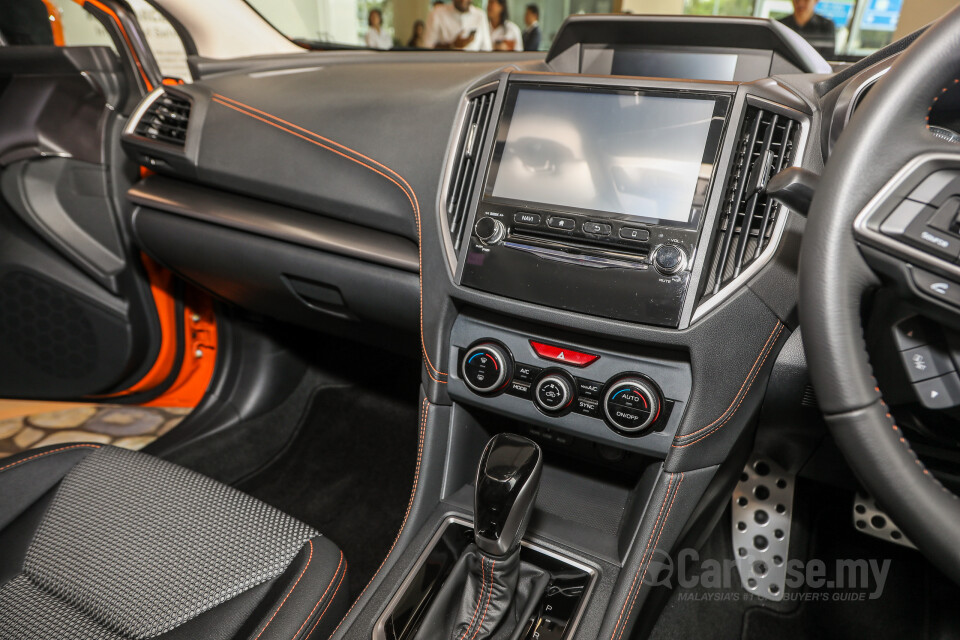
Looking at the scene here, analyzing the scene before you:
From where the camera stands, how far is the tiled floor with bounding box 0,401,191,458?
1707 mm

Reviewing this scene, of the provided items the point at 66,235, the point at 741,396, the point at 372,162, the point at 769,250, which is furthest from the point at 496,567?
the point at 66,235

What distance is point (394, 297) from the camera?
1.20 metres

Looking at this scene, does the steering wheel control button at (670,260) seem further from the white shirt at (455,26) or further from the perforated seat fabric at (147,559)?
the white shirt at (455,26)

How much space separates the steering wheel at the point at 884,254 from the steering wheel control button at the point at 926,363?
0.35ft

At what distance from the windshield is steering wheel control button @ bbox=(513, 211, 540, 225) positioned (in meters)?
0.70

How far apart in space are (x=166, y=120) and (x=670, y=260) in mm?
1156

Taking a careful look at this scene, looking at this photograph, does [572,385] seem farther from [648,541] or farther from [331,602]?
[331,602]

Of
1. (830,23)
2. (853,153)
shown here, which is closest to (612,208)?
(853,153)

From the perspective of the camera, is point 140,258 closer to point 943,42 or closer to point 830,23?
point 943,42

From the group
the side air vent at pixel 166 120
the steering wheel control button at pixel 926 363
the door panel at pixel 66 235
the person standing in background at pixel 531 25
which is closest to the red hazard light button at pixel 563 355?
the steering wheel control button at pixel 926 363

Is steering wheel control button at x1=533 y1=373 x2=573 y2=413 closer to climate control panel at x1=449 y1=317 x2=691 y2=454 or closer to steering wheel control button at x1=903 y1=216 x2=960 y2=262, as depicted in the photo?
climate control panel at x1=449 y1=317 x2=691 y2=454

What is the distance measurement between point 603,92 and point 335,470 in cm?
122

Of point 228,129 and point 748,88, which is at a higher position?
point 748,88

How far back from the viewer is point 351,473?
5.51 feet
